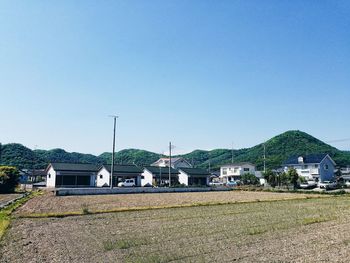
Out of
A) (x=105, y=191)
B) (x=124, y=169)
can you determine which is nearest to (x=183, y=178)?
(x=124, y=169)

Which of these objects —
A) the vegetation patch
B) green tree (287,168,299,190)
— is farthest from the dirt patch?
green tree (287,168,299,190)

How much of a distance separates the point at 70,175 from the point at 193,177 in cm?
2031

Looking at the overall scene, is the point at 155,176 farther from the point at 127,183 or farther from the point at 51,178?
the point at 51,178

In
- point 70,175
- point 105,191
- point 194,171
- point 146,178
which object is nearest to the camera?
point 105,191

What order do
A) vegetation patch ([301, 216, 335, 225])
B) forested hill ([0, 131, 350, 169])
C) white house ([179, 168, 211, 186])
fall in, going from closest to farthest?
vegetation patch ([301, 216, 335, 225])
white house ([179, 168, 211, 186])
forested hill ([0, 131, 350, 169])

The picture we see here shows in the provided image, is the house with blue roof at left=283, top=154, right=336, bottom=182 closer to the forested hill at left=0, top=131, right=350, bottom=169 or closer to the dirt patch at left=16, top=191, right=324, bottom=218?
the forested hill at left=0, top=131, right=350, bottom=169

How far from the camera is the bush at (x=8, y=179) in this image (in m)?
33.7

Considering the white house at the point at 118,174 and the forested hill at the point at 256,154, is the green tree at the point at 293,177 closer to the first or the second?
the white house at the point at 118,174

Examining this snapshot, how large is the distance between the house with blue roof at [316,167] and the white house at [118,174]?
2818 cm

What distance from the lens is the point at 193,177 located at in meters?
55.2

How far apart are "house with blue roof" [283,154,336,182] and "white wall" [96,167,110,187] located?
32.7 m

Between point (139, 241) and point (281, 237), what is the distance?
4337 millimetres

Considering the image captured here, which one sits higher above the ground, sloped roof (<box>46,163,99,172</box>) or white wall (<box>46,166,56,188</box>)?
sloped roof (<box>46,163,99,172</box>)

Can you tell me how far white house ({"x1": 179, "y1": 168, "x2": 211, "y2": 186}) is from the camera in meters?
54.4
